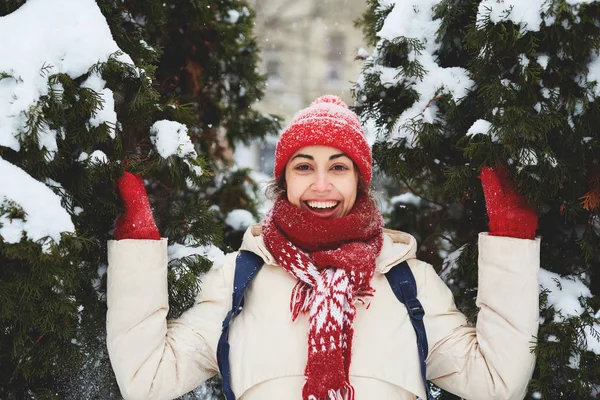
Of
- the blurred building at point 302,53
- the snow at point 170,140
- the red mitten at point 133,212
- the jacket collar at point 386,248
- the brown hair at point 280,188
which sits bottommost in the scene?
the jacket collar at point 386,248

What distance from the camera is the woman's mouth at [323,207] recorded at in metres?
2.43

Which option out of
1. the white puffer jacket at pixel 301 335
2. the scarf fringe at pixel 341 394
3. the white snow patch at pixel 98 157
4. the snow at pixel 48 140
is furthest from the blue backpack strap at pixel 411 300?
the snow at pixel 48 140

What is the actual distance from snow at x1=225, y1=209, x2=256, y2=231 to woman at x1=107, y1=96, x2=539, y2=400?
3.38 ft

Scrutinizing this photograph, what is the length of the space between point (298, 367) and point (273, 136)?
1995mm

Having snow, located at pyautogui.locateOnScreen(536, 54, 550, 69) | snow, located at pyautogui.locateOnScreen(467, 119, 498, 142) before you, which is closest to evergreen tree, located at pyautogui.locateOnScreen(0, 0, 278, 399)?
snow, located at pyautogui.locateOnScreen(467, 119, 498, 142)

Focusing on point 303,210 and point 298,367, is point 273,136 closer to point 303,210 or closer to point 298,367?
point 303,210

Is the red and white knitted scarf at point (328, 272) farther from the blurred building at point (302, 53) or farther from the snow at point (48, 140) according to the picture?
the blurred building at point (302, 53)

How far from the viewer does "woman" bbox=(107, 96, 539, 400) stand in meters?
2.24

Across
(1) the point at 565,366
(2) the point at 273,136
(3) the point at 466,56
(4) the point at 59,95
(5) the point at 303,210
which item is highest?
(2) the point at 273,136

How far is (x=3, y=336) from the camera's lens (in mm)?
2170

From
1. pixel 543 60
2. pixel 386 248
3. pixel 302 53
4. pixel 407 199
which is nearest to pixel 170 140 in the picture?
pixel 386 248

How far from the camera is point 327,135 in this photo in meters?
2.39

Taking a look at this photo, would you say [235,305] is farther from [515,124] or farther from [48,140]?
[515,124]

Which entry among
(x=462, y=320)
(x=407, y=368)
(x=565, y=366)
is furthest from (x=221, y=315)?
(x=565, y=366)
